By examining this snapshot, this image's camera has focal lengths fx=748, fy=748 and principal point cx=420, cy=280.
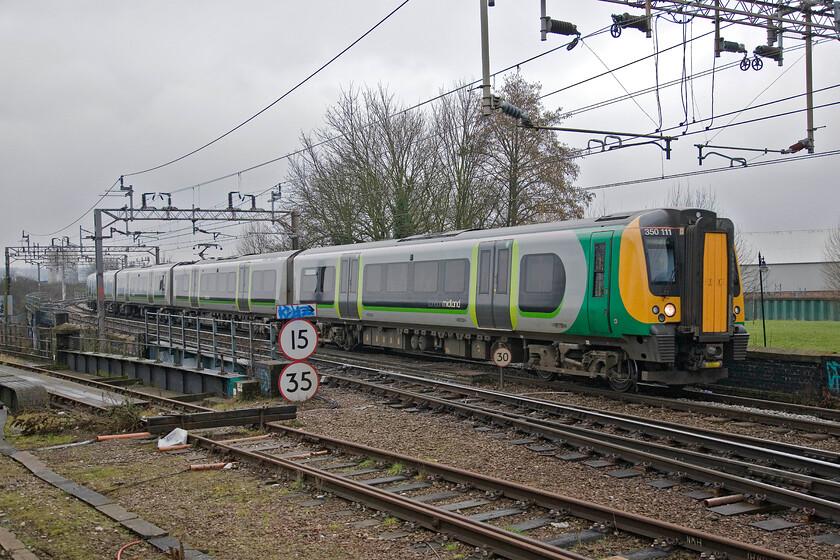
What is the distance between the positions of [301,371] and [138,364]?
32.5 ft

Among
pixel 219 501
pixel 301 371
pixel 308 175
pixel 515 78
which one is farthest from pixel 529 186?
pixel 219 501

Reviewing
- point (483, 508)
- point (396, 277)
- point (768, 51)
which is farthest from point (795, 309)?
point (483, 508)

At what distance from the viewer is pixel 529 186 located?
3203cm

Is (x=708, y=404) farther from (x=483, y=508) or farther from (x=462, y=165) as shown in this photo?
(x=462, y=165)

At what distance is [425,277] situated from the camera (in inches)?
706

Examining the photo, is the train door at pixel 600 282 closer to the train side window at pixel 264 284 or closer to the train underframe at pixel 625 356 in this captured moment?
the train underframe at pixel 625 356

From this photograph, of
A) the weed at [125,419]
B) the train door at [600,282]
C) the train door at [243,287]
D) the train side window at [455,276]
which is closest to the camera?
the weed at [125,419]

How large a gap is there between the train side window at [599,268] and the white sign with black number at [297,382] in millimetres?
5046

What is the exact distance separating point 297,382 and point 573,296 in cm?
516

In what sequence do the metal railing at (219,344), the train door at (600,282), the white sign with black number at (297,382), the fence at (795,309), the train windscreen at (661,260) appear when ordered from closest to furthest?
the white sign with black number at (297,382) < the train windscreen at (661,260) < the train door at (600,282) < the metal railing at (219,344) < the fence at (795,309)

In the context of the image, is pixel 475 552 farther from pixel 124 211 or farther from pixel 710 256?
pixel 124 211

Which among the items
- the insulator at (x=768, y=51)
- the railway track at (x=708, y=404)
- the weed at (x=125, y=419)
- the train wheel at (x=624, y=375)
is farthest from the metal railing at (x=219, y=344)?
the insulator at (x=768, y=51)

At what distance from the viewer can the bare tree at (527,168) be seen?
31.5 metres

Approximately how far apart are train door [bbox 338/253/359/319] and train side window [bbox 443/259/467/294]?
431 cm
